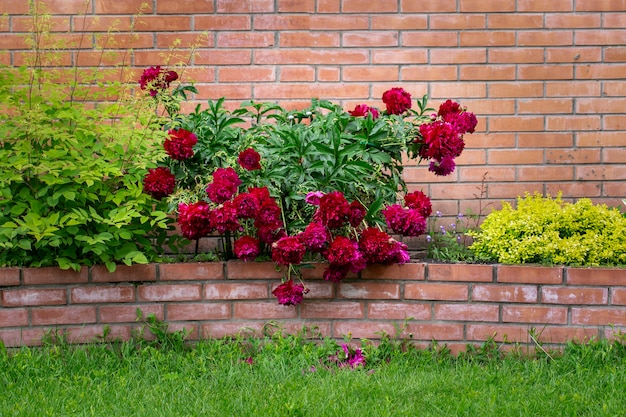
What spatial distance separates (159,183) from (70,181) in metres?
0.39

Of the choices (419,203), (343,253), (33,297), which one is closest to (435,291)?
(419,203)

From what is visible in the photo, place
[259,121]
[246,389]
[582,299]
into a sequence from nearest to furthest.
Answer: [246,389]
[582,299]
[259,121]

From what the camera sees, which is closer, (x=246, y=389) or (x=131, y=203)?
(x=246, y=389)

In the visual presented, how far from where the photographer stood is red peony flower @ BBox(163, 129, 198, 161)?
3.05m

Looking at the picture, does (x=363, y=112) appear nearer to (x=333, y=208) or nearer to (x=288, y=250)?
(x=333, y=208)

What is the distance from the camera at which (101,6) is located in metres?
3.81

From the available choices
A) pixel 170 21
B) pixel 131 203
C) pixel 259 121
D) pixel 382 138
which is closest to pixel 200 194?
pixel 131 203

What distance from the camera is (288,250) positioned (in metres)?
2.88

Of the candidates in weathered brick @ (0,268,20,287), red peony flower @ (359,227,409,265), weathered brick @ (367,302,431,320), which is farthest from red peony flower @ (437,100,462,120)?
weathered brick @ (0,268,20,287)

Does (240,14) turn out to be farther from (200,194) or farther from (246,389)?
(246,389)

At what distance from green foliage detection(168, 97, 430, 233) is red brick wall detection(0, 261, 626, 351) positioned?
0.35 meters

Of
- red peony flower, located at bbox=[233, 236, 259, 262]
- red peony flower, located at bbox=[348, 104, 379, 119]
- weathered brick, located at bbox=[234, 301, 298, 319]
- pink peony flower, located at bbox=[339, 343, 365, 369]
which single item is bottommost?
pink peony flower, located at bbox=[339, 343, 365, 369]

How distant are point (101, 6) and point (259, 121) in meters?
1.15

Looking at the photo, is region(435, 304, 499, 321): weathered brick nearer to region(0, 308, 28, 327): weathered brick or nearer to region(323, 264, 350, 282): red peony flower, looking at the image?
region(323, 264, 350, 282): red peony flower
